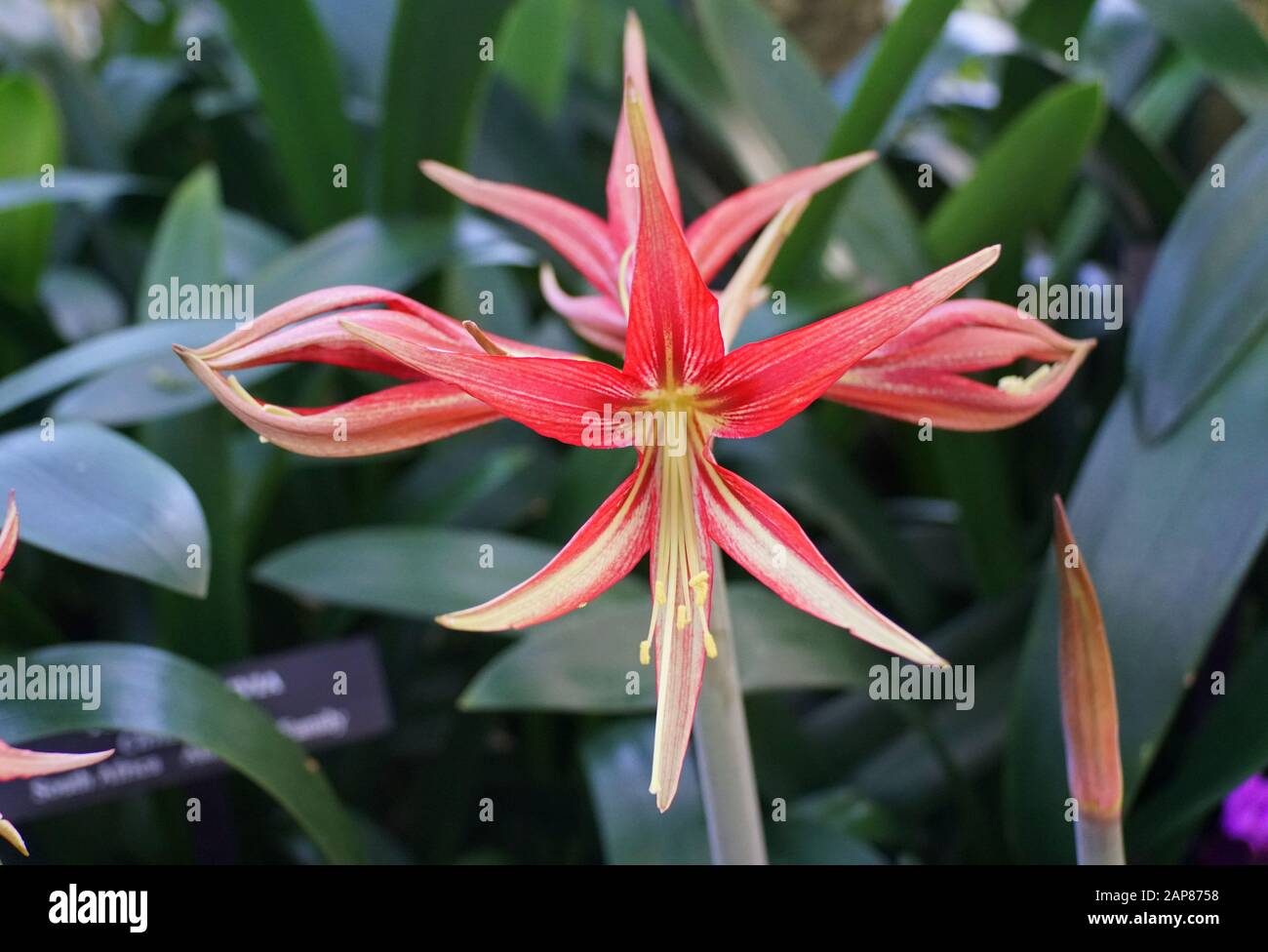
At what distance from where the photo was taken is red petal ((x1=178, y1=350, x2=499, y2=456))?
0.36m

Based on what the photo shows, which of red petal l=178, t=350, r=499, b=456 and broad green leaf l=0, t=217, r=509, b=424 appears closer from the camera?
red petal l=178, t=350, r=499, b=456

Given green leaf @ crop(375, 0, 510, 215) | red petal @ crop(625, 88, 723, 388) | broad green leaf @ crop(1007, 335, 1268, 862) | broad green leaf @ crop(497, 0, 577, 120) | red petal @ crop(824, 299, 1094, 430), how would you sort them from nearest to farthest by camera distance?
red petal @ crop(625, 88, 723, 388), red petal @ crop(824, 299, 1094, 430), broad green leaf @ crop(1007, 335, 1268, 862), green leaf @ crop(375, 0, 510, 215), broad green leaf @ crop(497, 0, 577, 120)

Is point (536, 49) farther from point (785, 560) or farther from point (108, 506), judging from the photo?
point (785, 560)

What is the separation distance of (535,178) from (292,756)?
1.80 feet

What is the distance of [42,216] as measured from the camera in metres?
0.84

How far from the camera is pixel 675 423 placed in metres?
0.37

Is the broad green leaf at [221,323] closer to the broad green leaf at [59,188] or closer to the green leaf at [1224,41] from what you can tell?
the broad green leaf at [59,188]

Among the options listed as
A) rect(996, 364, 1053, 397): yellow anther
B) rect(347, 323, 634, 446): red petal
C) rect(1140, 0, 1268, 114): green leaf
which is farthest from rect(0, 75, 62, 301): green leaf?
rect(1140, 0, 1268, 114): green leaf

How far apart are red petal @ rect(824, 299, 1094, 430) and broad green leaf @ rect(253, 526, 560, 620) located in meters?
0.30

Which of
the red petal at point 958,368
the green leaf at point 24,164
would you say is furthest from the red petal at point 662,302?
the green leaf at point 24,164

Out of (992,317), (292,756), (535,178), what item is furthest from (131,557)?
(535,178)

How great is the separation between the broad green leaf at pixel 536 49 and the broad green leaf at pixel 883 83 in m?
0.42

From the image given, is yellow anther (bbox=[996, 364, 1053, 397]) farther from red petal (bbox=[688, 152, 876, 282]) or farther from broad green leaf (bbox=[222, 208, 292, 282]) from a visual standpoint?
broad green leaf (bbox=[222, 208, 292, 282])
